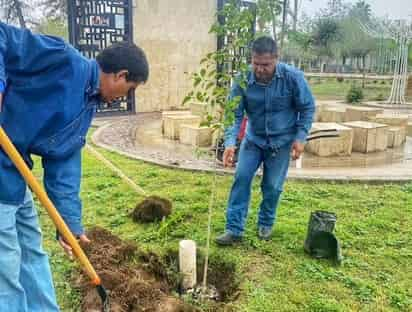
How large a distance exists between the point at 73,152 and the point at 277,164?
1.79 metres

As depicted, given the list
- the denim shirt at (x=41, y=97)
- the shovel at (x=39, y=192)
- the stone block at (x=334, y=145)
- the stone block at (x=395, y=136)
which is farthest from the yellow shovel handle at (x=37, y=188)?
the stone block at (x=395, y=136)

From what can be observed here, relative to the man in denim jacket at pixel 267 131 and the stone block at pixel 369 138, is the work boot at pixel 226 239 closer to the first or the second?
the man in denim jacket at pixel 267 131

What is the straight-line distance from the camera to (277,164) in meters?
3.30

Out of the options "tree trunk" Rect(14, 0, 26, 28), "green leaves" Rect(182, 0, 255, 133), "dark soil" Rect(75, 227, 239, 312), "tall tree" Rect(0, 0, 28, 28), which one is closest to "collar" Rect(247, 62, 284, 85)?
"green leaves" Rect(182, 0, 255, 133)

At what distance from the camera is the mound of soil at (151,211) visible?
3703 millimetres

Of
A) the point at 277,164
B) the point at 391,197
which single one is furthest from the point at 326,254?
the point at 391,197

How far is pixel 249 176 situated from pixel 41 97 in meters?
1.87

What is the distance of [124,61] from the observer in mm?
1795

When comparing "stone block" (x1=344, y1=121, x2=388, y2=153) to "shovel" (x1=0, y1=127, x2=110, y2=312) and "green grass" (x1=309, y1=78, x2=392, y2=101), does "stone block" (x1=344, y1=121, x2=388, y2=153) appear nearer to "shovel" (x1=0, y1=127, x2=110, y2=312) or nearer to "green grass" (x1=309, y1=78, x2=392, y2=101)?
"shovel" (x1=0, y1=127, x2=110, y2=312)

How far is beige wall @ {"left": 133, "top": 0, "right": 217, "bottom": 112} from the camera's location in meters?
11.6

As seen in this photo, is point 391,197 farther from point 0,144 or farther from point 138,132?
point 138,132

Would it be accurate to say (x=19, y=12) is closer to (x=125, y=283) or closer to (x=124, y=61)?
(x=125, y=283)

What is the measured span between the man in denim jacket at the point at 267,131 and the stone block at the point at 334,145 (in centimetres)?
355

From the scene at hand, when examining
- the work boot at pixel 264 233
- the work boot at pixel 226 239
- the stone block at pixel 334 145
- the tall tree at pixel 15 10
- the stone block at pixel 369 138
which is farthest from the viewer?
the tall tree at pixel 15 10
